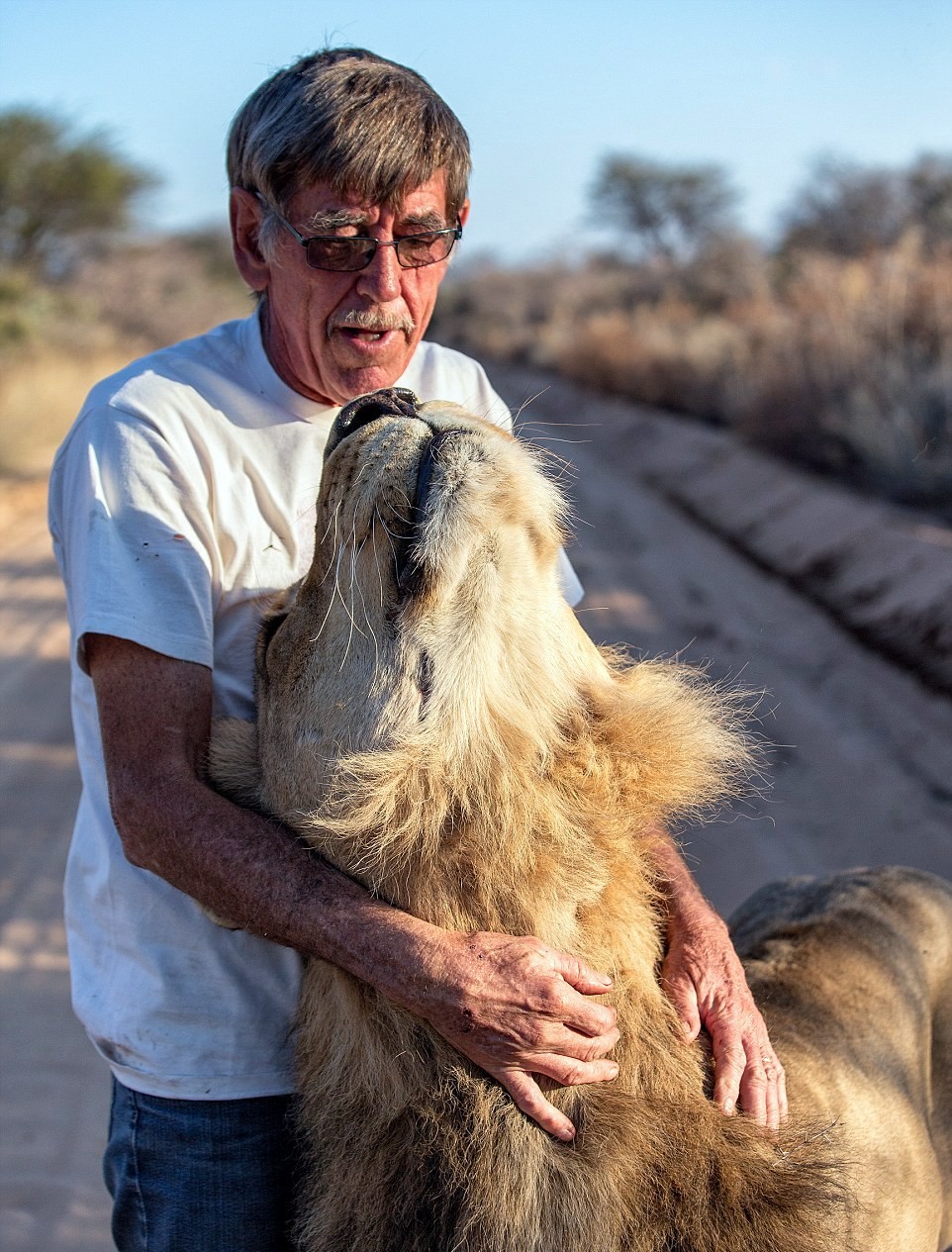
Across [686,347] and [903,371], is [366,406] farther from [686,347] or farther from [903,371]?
[686,347]

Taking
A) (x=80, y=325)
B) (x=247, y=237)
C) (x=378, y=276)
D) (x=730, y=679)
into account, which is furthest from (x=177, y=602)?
(x=80, y=325)

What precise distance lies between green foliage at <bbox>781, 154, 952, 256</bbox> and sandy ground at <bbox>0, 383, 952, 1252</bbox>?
1460cm

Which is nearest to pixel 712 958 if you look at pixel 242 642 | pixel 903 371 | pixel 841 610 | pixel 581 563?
pixel 242 642

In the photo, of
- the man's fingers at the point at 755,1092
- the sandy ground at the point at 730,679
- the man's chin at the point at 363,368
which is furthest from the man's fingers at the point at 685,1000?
the man's chin at the point at 363,368

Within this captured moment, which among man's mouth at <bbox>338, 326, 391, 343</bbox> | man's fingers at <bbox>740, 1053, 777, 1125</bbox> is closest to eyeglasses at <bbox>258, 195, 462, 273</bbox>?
man's mouth at <bbox>338, 326, 391, 343</bbox>

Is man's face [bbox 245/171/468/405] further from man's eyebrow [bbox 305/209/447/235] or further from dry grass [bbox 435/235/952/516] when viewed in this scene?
dry grass [bbox 435/235/952/516]

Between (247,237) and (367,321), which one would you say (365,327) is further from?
(247,237)

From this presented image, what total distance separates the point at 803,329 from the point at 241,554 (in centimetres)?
1274

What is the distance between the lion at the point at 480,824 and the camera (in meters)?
1.85

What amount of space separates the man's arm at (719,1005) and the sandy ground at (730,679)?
74cm

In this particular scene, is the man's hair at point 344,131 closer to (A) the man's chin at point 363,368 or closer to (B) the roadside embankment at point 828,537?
(A) the man's chin at point 363,368

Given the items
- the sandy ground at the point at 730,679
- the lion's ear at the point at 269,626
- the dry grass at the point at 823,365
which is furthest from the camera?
the dry grass at the point at 823,365

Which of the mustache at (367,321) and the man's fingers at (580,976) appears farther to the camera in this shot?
the mustache at (367,321)

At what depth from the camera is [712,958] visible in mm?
2248
